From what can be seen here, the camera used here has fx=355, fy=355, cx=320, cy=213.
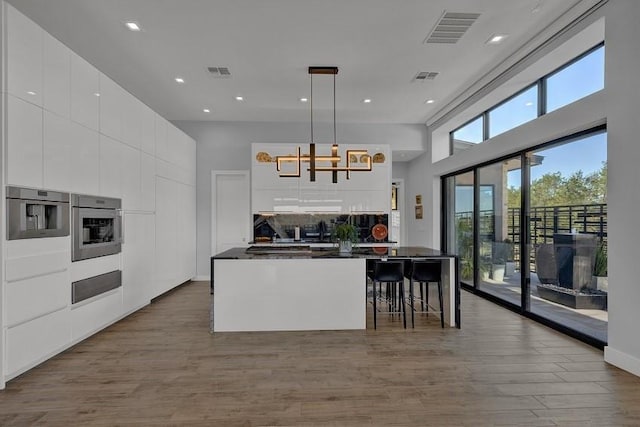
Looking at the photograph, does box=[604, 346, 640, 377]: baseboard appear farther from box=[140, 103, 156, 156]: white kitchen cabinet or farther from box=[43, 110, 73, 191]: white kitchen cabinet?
box=[140, 103, 156, 156]: white kitchen cabinet

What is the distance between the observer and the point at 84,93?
356 cm

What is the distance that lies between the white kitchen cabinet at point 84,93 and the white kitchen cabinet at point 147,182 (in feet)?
3.71

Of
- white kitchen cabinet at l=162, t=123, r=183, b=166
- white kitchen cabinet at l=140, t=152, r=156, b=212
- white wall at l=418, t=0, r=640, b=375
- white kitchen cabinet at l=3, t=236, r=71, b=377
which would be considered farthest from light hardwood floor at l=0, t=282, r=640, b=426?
white kitchen cabinet at l=162, t=123, r=183, b=166

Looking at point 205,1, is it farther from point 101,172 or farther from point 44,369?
point 44,369

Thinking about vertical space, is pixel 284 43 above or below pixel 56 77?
above

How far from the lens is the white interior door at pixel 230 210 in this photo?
713cm

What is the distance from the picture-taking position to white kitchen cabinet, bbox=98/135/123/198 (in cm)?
391

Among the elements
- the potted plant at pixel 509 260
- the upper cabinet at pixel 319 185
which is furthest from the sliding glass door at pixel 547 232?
the upper cabinet at pixel 319 185

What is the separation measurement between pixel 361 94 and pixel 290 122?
1.99 meters

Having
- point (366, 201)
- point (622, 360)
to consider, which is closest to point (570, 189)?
point (622, 360)

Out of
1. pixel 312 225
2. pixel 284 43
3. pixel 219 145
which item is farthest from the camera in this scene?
pixel 219 145

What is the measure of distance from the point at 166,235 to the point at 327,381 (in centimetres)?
396

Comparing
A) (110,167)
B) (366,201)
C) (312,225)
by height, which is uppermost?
(110,167)

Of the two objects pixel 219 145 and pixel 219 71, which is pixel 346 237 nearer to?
pixel 219 71
